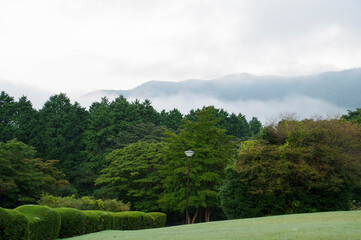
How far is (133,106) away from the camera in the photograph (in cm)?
5706

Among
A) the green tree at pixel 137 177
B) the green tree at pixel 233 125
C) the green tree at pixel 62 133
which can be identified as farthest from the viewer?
the green tree at pixel 233 125

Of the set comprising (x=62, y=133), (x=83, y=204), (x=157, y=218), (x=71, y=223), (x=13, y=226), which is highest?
(x=62, y=133)

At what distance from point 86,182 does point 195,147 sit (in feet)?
63.7

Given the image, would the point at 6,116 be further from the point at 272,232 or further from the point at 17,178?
the point at 272,232

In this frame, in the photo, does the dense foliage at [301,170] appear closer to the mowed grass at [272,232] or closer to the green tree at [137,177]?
the mowed grass at [272,232]

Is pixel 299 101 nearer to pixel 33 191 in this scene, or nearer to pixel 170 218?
pixel 170 218

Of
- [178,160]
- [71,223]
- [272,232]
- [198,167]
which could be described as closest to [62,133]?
[178,160]

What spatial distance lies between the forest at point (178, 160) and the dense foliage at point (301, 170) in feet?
0.19

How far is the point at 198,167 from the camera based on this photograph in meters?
32.2

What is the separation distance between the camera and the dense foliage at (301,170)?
19703 mm

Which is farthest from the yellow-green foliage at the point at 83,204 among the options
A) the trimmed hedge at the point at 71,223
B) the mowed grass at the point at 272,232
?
the mowed grass at the point at 272,232

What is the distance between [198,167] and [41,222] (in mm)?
22638

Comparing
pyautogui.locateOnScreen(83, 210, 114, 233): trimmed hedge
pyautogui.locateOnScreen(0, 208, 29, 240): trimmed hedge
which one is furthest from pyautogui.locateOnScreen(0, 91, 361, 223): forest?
pyautogui.locateOnScreen(0, 208, 29, 240): trimmed hedge

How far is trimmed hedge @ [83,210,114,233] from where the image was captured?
14107 mm
